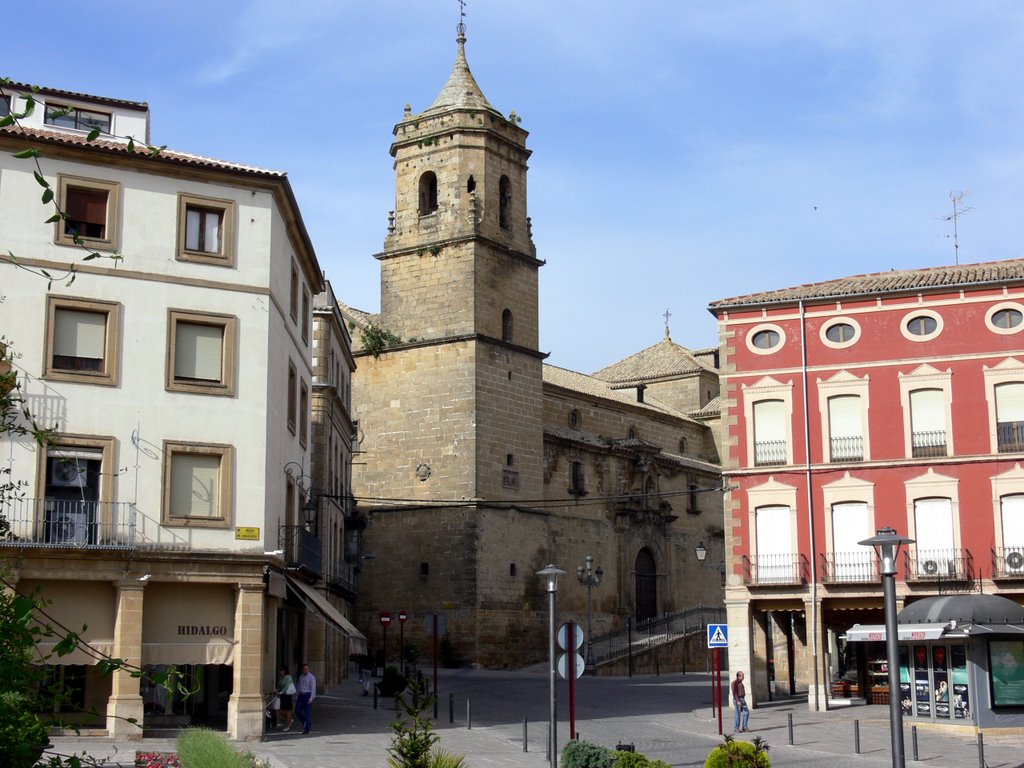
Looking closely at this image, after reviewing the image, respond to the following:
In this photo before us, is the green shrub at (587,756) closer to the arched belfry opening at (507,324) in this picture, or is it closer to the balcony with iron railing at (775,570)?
the balcony with iron railing at (775,570)

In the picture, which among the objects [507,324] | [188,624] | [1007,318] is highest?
[507,324]

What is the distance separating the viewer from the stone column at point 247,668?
24188mm

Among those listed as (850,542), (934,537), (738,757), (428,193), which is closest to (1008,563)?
(934,537)

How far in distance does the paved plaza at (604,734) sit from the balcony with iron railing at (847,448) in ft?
19.8

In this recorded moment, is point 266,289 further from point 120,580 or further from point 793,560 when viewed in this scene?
point 793,560

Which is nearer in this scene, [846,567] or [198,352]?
[198,352]

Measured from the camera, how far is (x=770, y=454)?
34.7 meters

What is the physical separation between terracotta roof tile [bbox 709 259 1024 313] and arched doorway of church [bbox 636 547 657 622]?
85.7 ft

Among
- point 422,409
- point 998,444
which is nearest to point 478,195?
point 422,409

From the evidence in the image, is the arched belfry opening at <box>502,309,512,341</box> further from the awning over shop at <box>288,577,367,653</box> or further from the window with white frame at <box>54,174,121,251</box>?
the window with white frame at <box>54,174,121,251</box>

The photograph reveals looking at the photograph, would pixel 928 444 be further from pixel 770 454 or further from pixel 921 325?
pixel 770 454

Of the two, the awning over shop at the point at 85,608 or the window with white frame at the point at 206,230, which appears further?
the window with white frame at the point at 206,230

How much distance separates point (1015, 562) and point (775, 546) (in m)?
5.61

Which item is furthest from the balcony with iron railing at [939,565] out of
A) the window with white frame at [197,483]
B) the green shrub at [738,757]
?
the window with white frame at [197,483]
